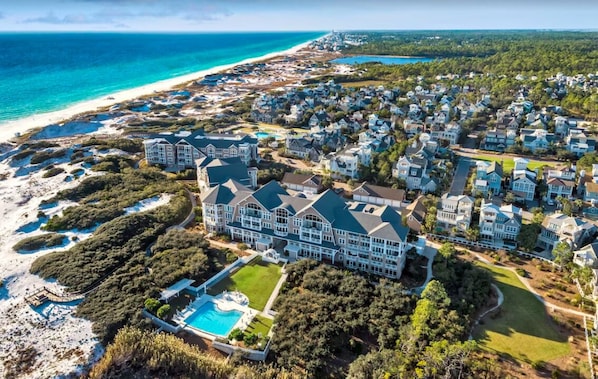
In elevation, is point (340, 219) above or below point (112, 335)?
above

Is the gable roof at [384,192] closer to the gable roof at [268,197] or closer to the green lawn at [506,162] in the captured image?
the gable roof at [268,197]

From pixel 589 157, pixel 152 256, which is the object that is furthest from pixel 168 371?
pixel 589 157

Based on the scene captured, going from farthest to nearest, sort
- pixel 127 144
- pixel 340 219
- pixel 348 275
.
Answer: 1. pixel 127 144
2. pixel 340 219
3. pixel 348 275

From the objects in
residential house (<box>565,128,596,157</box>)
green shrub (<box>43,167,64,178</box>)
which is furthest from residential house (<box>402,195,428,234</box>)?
green shrub (<box>43,167,64,178</box>)

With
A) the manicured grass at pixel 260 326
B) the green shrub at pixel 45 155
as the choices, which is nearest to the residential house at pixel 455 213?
the manicured grass at pixel 260 326

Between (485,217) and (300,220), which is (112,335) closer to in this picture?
(300,220)

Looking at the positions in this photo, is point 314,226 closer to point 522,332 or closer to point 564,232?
point 522,332
